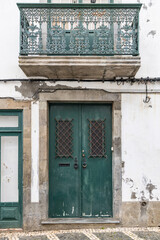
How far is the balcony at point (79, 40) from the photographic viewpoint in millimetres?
4723

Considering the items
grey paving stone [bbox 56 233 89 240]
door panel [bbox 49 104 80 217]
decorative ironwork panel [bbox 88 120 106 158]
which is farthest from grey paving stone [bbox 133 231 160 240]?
decorative ironwork panel [bbox 88 120 106 158]

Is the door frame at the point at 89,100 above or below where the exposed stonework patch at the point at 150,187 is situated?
above

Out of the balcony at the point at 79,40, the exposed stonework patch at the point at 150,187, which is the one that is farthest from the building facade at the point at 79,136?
the balcony at the point at 79,40

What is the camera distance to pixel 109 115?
5570 mm

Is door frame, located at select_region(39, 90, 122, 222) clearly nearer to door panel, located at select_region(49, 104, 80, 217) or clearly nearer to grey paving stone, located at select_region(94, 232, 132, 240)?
door panel, located at select_region(49, 104, 80, 217)

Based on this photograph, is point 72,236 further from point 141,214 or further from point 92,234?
point 141,214

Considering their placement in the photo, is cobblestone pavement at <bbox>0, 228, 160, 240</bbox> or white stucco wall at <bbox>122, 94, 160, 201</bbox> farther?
white stucco wall at <bbox>122, 94, 160, 201</bbox>

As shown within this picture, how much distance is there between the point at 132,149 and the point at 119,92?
139 cm

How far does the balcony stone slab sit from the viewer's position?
4.71 meters

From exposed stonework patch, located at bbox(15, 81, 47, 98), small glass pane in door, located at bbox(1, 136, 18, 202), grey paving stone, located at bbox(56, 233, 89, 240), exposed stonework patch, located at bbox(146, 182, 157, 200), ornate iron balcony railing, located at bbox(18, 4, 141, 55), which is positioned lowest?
grey paving stone, located at bbox(56, 233, 89, 240)

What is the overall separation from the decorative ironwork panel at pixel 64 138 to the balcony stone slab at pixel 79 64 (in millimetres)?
1240

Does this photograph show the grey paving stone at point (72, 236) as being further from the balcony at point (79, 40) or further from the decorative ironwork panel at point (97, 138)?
the balcony at point (79, 40)

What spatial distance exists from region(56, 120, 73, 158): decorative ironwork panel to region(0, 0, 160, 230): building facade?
0.08ft

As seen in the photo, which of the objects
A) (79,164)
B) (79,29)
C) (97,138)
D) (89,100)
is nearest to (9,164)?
(79,164)
